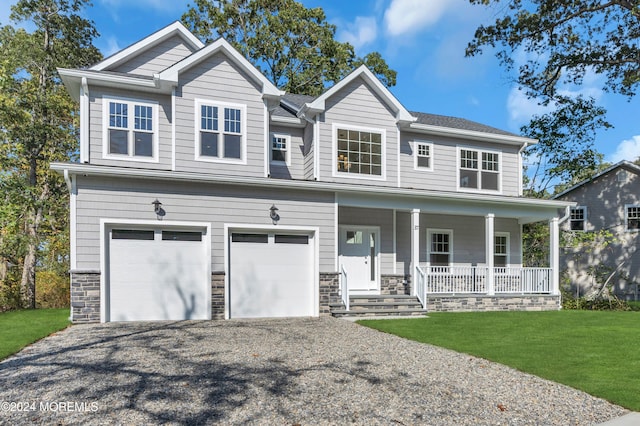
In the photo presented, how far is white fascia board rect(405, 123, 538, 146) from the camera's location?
14258 mm

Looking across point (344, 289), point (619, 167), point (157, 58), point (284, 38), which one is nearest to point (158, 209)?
point (157, 58)

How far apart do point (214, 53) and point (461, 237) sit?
10066mm

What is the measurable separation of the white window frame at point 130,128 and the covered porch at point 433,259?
18.5ft

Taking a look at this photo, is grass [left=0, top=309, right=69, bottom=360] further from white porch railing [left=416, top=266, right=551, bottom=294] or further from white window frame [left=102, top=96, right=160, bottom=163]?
white porch railing [left=416, top=266, right=551, bottom=294]

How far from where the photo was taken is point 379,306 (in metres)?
11.6

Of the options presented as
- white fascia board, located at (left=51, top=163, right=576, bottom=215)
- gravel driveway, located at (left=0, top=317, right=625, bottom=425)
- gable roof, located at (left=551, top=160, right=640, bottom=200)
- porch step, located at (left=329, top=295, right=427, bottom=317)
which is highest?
gable roof, located at (left=551, top=160, right=640, bottom=200)

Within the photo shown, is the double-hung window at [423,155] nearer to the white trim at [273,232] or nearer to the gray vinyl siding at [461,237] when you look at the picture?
the gray vinyl siding at [461,237]

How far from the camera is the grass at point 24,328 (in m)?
6.91

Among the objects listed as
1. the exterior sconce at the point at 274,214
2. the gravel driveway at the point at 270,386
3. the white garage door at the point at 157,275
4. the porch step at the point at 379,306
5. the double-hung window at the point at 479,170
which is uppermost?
the double-hung window at the point at 479,170

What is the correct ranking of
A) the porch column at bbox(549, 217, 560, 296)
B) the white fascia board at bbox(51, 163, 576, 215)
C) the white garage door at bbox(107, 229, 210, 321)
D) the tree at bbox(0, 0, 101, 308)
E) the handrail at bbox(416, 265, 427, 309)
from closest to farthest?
1. the white fascia board at bbox(51, 163, 576, 215)
2. the white garage door at bbox(107, 229, 210, 321)
3. the handrail at bbox(416, 265, 427, 309)
4. the porch column at bbox(549, 217, 560, 296)
5. the tree at bbox(0, 0, 101, 308)

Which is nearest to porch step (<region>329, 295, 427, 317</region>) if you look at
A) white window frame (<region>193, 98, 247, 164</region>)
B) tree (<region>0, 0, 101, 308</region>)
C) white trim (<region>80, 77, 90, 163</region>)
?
white window frame (<region>193, 98, 247, 164</region>)

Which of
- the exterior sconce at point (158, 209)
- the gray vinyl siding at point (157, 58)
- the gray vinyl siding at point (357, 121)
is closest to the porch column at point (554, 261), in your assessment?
the gray vinyl siding at point (357, 121)

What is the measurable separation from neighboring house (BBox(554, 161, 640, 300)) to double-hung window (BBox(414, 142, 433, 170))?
10.5m

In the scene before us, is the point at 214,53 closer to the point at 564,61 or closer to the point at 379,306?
the point at 379,306
